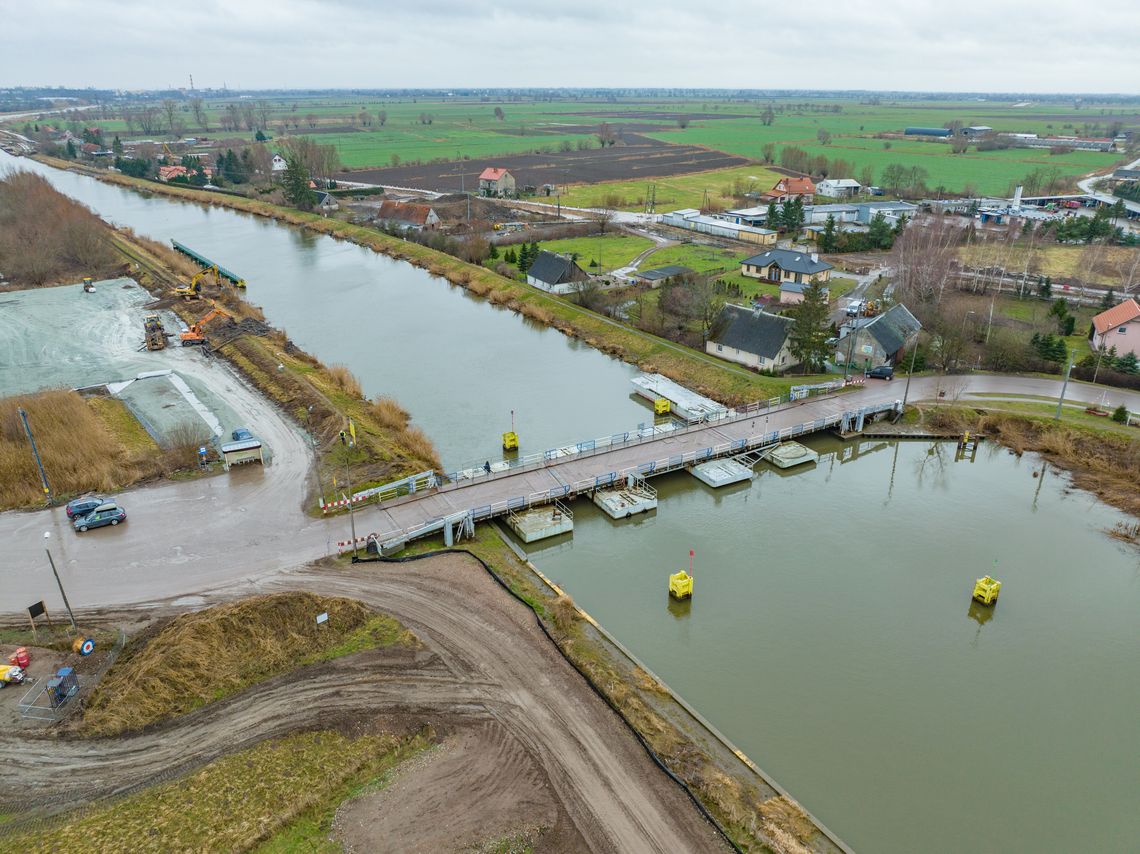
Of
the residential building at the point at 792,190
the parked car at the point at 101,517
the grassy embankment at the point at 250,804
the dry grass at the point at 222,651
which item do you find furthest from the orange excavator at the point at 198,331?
the residential building at the point at 792,190

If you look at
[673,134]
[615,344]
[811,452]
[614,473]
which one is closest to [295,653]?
[614,473]

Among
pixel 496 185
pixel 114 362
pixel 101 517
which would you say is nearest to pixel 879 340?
pixel 101 517

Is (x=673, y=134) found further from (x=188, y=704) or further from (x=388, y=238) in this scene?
(x=188, y=704)

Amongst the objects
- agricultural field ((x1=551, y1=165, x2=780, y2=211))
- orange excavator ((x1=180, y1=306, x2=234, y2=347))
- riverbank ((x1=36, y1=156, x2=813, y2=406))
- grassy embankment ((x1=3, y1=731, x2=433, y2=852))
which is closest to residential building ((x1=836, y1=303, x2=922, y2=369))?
riverbank ((x1=36, y1=156, x2=813, y2=406))

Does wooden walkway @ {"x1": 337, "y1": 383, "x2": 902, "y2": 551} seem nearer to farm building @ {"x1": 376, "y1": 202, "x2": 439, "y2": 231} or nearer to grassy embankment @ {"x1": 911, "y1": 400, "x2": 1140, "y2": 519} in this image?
grassy embankment @ {"x1": 911, "y1": 400, "x2": 1140, "y2": 519}

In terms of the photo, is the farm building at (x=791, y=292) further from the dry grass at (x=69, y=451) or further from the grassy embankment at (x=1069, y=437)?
the dry grass at (x=69, y=451)

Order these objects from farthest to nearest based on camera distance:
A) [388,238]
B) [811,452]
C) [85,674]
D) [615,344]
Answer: [388,238] < [615,344] < [811,452] < [85,674]

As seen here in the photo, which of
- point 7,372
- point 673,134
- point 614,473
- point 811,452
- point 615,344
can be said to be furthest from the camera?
point 673,134
